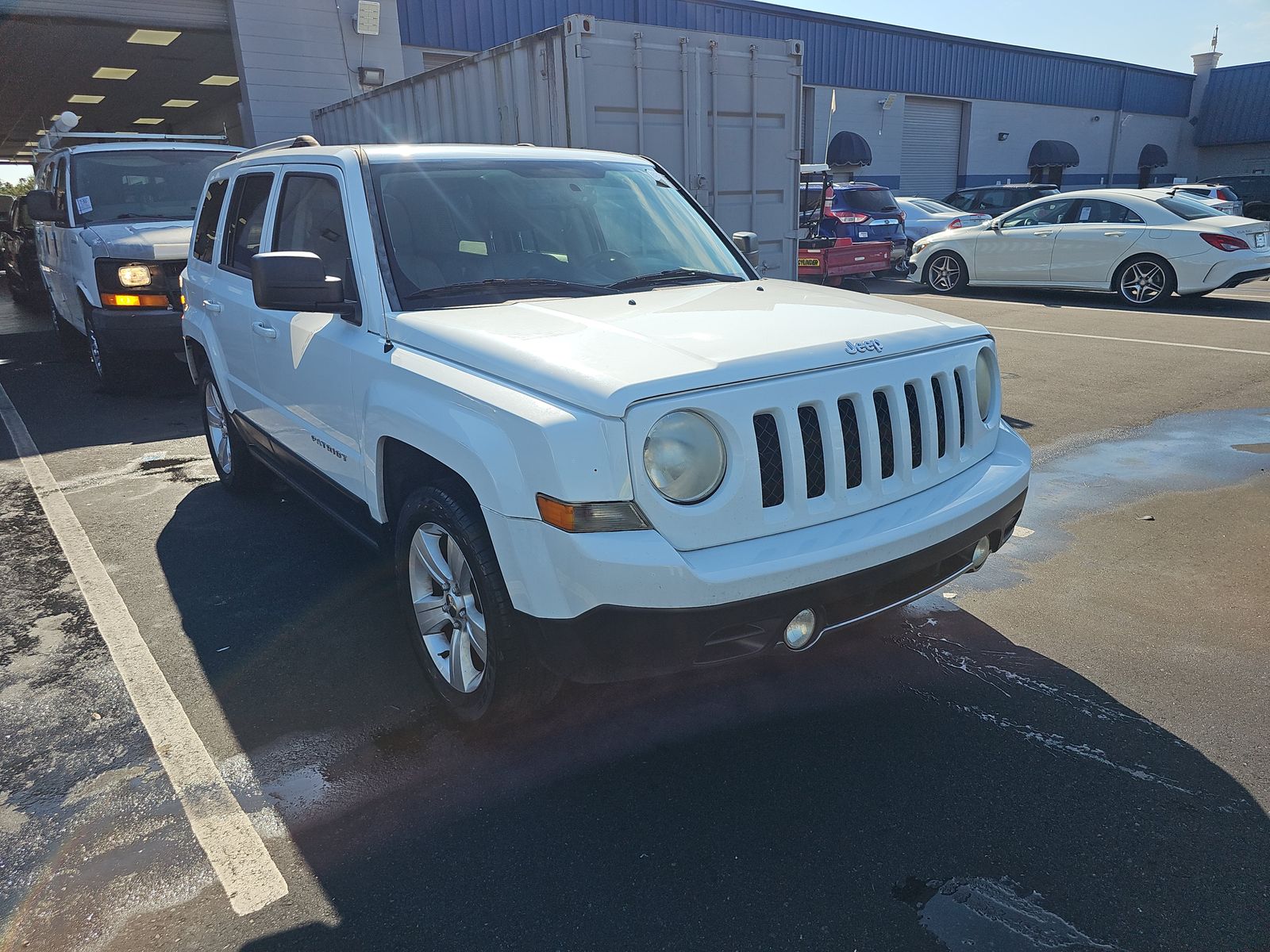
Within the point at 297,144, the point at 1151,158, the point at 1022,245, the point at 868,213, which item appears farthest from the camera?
the point at 1151,158

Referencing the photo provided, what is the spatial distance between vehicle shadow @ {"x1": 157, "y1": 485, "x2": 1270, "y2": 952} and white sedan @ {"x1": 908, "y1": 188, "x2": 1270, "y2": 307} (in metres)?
10.7

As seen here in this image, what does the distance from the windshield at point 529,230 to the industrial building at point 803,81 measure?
11.8 m

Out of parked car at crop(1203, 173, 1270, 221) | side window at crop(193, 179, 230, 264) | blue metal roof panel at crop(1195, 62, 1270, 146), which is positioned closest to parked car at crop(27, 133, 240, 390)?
side window at crop(193, 179, 230, 264)

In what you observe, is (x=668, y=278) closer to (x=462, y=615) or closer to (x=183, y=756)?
(x=462, y=615)

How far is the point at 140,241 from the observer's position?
7.93 metres

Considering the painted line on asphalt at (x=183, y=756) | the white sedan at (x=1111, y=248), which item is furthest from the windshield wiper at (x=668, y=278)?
the white sedan at (x=1111, y=248)

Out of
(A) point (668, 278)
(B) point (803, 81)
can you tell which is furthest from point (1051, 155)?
(A) point (668, 278)

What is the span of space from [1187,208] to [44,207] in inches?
532

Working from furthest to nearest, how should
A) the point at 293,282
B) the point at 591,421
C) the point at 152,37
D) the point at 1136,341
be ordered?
the point at 152,37 → the point at 1136,341 → the point at 293,282 → the point at 591,421

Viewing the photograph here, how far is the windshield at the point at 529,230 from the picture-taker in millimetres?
3441

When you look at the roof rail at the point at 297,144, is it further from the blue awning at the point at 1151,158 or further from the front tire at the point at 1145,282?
the blue awning at the point at 1151,158

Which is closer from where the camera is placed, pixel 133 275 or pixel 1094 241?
pixel 133 275

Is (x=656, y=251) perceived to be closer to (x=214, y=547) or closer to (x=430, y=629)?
(x=430, y=629)

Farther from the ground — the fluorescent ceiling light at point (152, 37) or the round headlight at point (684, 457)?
the fluorescent ceiling light at point (152, 37)
